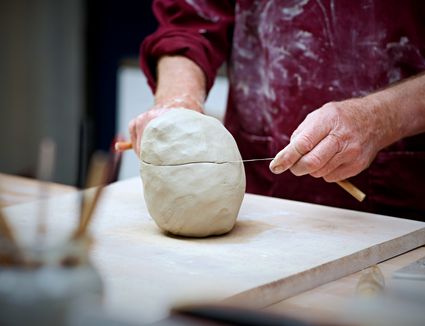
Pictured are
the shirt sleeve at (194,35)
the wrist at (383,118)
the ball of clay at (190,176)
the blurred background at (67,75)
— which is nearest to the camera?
the ball of clay at (190,176)

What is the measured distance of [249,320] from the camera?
79cm

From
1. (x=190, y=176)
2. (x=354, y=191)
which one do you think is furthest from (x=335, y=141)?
(x=190, y=176)

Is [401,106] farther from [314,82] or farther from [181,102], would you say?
[181,102]

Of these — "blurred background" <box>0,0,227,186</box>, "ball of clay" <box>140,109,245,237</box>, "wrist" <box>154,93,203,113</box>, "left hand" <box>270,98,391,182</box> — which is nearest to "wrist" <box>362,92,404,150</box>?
"left hand" <box>270,98,391,182</box>

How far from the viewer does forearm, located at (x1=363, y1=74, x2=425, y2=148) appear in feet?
5.83

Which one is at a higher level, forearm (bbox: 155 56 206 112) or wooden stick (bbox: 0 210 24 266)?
wooden stick (bbox: 0 210 24 266)

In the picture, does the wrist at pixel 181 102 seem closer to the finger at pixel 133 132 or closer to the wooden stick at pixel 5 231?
the finger at pixel 133 132

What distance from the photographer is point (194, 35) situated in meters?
2.23

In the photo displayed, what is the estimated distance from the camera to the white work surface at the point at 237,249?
4.22 feet

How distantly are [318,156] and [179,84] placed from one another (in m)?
0.58

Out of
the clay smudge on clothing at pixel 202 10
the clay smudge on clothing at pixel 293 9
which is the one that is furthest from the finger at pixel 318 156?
the clay smudge on clothing at pixel 202 10

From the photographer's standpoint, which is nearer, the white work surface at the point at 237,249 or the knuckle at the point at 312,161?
the white work surface at the point at 237,249

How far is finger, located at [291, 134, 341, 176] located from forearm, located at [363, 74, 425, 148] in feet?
0.56

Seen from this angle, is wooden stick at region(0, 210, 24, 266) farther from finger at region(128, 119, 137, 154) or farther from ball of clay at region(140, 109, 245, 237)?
finger at region(128, 119, 137, 154)
